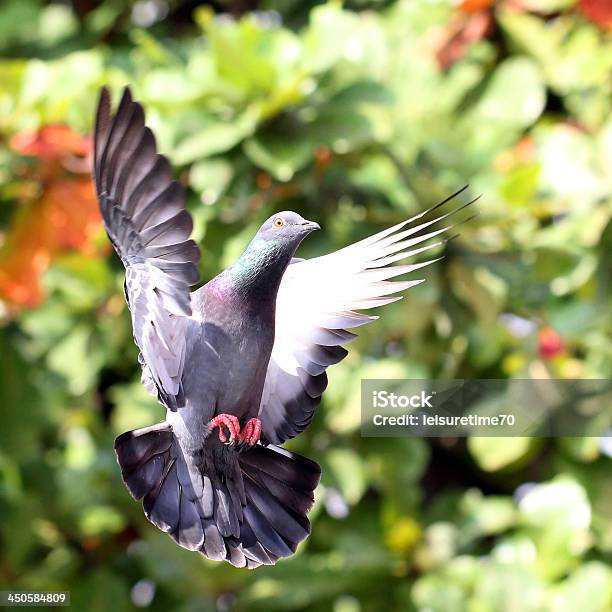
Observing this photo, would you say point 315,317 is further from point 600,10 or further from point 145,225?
point 600,10

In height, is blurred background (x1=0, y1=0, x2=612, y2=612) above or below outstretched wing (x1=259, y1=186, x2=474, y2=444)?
below

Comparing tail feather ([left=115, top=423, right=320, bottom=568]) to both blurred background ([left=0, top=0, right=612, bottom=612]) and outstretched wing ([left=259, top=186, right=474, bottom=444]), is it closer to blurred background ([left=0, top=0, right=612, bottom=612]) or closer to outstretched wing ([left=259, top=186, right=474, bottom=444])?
outstretched wing ([left=259, top=186, right=474, bottom=444])

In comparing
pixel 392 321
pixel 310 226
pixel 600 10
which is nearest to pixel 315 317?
pixel 310 226

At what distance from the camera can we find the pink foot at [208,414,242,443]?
17 centimetres

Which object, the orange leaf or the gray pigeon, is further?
the orange leaf

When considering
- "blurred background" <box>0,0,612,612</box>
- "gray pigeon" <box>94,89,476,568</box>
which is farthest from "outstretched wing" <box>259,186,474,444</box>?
"blurred background" <box>0,0,612,612</box>

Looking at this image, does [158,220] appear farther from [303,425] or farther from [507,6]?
[507,6]

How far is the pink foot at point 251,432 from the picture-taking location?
0.56 ft

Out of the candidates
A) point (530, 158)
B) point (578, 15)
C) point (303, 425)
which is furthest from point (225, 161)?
point (578, 15)

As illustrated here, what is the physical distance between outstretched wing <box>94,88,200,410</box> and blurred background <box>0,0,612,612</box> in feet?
0.74

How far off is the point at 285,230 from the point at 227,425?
0.03 metres

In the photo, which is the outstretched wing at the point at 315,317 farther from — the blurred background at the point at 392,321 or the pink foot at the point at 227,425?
the blurred background at the point at 392,321

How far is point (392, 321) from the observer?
0.63 meters

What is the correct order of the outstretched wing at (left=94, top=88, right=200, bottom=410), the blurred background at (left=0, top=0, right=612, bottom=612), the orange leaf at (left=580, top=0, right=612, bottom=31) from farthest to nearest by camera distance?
the orange leaf at (left=580, top=0, right=612, bottom=31) < the blurred background at (left=0, top=0, right=612, bottom=612) < the outstretched wing at (left=94, top=88, right=200, bottom=410)
